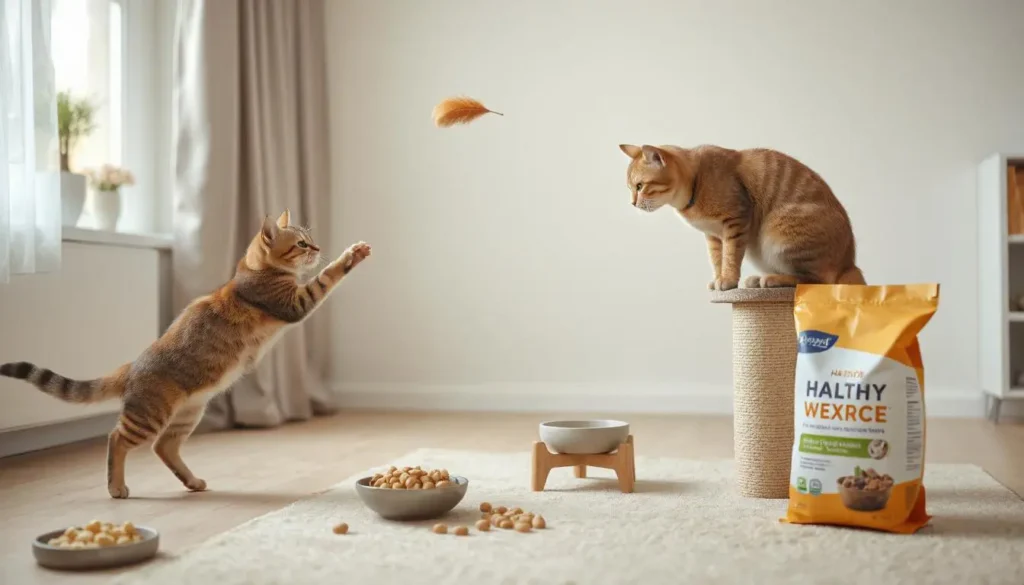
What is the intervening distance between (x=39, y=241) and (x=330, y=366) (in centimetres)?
183

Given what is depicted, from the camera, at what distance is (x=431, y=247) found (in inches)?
169

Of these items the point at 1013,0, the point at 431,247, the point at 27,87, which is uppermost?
the point at 1013,0

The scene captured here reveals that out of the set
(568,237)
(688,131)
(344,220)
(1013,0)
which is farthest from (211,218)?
(1013,0)

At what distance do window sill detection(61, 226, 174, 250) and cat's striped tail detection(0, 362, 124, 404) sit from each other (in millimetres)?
961

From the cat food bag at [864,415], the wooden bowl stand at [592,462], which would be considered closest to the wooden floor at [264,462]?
the wooden bowl stand at [592,462]

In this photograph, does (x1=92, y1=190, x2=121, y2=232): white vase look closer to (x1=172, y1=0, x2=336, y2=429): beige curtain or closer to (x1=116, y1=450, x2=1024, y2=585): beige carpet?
(x1=172, y1=0, x2=336, y2=429): beige curtain

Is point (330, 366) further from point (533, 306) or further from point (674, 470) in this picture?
point (674, 470)

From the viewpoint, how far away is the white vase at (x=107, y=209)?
3.39 meters

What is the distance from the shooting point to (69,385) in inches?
84.7

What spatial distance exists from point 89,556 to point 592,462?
110 cm

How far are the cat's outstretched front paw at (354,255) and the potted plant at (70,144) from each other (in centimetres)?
139

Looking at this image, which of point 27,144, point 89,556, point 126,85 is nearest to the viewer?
point 89,556

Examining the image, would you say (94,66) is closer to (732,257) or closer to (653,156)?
(653,156)

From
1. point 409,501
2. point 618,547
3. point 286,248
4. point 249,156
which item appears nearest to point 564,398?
point 249,156
